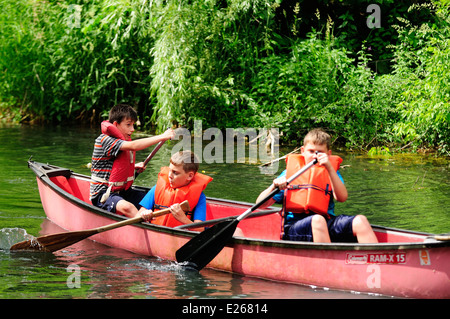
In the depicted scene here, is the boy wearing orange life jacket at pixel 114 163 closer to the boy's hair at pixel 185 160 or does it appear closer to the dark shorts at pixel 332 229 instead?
the boy's hair at pixel 185 160

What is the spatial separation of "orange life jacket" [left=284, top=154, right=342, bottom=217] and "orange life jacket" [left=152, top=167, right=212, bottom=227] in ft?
2.62

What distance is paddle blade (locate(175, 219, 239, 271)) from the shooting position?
492cm

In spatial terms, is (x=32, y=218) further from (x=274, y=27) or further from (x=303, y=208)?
(x=274, y=27)

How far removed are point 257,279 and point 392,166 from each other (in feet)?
15.7

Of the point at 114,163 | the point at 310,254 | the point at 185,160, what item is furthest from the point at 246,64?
the point at 310,254

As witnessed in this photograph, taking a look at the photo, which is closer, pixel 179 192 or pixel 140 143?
pixel 179 192

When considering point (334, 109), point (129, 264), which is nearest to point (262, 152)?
point (334, 109)

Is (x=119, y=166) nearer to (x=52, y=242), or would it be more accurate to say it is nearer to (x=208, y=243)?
(x=52, y=242)

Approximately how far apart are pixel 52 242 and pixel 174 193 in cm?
108

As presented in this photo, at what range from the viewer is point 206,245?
4.93m

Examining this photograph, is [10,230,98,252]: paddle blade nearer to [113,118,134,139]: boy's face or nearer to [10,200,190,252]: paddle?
[10,200,190,252]: paddle

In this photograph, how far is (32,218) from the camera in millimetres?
6703

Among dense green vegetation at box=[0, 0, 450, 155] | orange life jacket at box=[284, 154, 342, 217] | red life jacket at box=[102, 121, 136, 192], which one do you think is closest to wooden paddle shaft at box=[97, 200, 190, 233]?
red life jacket at box=[102, 121, 136, 192]

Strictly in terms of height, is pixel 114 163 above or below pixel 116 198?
above
